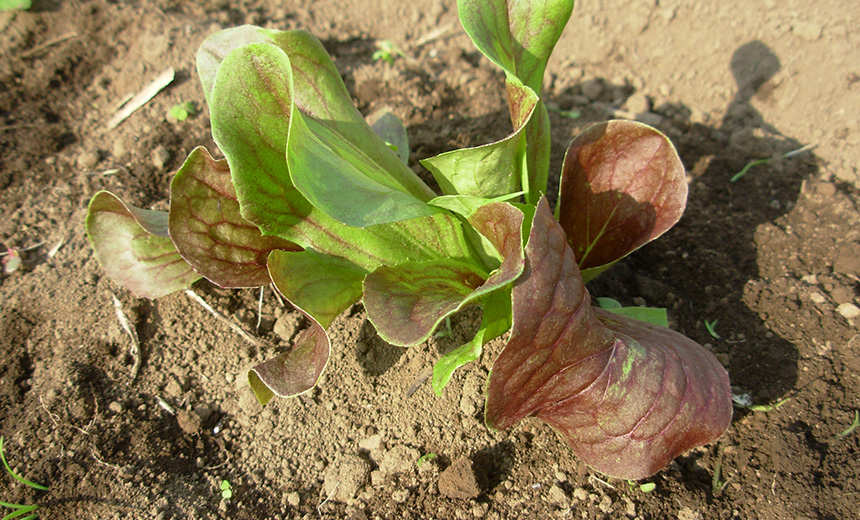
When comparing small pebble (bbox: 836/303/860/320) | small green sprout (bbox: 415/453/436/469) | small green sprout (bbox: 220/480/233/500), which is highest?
small pebble (bbox: 836/303/860/320)

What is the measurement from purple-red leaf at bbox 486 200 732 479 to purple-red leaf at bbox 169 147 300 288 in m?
0.96

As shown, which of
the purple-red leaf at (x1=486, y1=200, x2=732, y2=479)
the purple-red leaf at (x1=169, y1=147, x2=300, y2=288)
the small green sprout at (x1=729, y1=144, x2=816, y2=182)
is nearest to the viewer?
the purple-red leaf at (x1=486, y1=200, x2=732, y2=479)

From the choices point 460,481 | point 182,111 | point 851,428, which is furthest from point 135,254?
point 851,428

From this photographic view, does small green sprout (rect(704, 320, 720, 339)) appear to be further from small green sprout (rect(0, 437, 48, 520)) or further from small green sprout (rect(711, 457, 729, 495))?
small green sprout (rect(0, 437, 48, 520))

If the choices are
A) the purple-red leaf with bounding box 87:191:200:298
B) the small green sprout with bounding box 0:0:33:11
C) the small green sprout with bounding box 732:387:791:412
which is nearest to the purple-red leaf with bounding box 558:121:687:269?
the small green sprout with bounding box 732:387:791:412

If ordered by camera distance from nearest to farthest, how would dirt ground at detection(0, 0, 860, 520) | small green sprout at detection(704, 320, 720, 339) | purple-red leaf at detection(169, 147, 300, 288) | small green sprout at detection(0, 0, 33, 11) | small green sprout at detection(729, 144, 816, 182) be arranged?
purple-red leaf at detection(169, 147, 300, 288)
dirt ground at detection(0, 0, 860, 520)
small green sprout at detection(704, 320, 720, 339)
small green sprout at detection(729, 144, 816, 182)
small green sprout at detection(0, 0, 33, 11)

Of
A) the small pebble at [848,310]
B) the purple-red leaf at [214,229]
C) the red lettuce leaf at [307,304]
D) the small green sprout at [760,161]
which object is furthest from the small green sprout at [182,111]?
the small pebble at [848,310]

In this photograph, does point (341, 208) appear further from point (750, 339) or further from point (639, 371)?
point (750, 339)

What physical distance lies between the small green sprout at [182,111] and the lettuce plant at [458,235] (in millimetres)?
868

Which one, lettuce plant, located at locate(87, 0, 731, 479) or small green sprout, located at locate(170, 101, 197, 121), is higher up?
lettuce plant, located at locate(87, 0, 731, 479)

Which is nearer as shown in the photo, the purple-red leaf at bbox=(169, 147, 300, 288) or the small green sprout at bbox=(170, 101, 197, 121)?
the purple-red leaf at bbox=(169, 147, 300, 288)

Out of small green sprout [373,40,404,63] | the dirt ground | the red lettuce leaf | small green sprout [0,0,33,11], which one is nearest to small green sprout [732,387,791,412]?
the dirt ground

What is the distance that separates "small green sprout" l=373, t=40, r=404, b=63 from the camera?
9.76ft

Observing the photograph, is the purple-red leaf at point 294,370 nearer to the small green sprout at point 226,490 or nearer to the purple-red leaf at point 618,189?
the small green sprout at point 226,490
